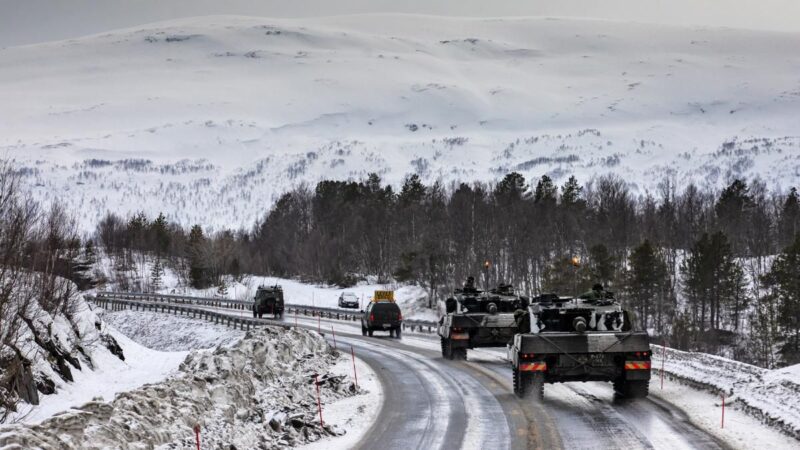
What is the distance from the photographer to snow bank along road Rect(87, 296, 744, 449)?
49.8ft

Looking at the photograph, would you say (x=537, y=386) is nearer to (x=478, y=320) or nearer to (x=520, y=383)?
(x=520, y=383)

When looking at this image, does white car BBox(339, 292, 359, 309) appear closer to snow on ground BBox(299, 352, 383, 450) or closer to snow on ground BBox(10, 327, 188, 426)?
snow on ground BBox(10, 327, 188, 426)

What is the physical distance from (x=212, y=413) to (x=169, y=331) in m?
48.6

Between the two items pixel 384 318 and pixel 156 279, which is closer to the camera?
pixel 384 318

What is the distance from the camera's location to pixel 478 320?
99.1 feet

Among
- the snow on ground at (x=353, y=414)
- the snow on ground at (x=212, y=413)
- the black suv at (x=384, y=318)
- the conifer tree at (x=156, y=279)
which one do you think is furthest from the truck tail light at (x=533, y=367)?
the conifer tree at (x=156, y=279)

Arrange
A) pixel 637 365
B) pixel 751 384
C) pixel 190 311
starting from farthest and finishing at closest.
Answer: pixel 190 311
pixel 637 365
pixel 751 384

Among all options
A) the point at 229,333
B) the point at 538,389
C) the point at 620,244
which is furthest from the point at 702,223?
the point at 538,389

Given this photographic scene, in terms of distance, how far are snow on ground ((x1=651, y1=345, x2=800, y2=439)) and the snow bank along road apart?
1.45 m

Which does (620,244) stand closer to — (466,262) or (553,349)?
(466,262)

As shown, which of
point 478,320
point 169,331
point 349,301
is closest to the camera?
point 478,320

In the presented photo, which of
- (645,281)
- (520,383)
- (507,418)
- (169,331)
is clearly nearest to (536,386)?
(520,383)

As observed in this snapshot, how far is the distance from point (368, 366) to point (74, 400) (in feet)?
33.4

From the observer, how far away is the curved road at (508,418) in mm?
15133
